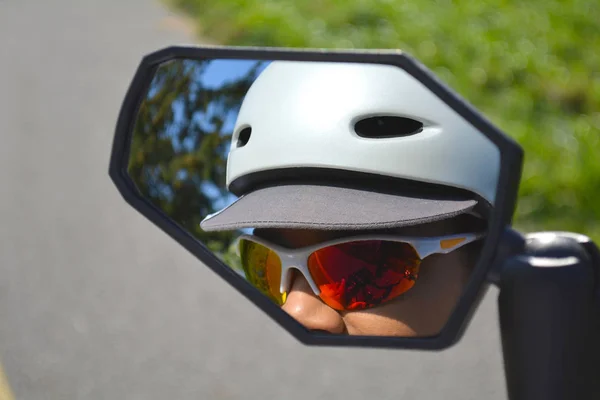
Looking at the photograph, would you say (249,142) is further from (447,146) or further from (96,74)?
(96,74)

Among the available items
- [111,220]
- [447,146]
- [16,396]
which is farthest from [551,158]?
[447,146]

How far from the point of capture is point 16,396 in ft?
11.1

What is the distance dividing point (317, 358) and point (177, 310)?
0.76m

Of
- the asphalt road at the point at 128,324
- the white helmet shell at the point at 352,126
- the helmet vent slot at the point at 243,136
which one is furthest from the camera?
the asphalt road at the point at 128,324

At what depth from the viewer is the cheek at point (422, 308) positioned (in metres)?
1.31

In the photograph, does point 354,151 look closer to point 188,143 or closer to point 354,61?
point 354,61

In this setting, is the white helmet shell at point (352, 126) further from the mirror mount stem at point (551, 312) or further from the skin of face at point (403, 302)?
the mirror mount stem at point (551, 312)

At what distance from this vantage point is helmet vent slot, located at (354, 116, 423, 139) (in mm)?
1323

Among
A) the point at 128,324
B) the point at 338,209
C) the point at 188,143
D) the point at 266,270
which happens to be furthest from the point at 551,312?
the point at 128,324

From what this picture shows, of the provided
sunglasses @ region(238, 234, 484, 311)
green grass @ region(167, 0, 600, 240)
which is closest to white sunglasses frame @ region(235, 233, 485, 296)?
sunglasses @ region(238, 234, 484, 311)

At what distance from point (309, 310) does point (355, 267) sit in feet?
0.34

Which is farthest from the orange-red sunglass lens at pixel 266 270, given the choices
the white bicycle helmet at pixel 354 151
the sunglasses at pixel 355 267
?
the white bicycle helmet at pixel 354 151

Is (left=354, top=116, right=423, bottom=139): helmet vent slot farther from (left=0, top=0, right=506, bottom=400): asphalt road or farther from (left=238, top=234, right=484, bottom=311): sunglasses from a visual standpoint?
(left=0, top=0, right=506, bottom=400): asphalt road

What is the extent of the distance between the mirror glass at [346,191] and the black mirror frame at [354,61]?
54mm
